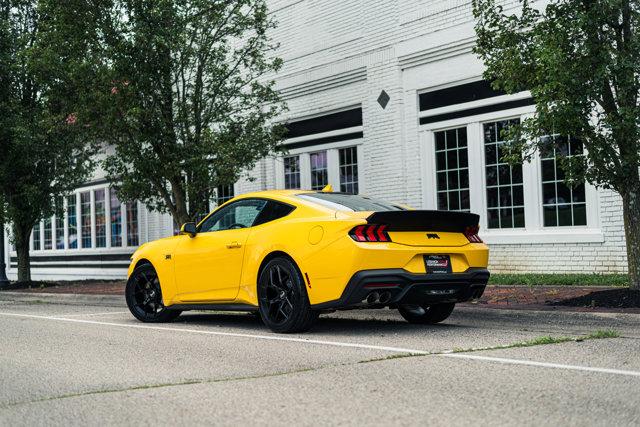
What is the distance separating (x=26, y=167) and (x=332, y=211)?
14617 millimetres

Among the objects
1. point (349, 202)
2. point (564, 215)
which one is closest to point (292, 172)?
point (564, 215)

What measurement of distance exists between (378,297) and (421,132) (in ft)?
30.4

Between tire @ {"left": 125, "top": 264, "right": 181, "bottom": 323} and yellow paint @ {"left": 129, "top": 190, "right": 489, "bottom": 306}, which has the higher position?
yellow paint @ {"left": 129, "top": 190, "right": 489, "bottom": 306}

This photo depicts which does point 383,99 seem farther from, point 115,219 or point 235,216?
point 115,219

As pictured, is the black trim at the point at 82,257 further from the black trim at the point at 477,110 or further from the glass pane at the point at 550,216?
the glass pane at the point at 550,216

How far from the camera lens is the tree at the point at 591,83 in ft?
32.9

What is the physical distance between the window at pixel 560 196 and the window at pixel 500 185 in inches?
20.7

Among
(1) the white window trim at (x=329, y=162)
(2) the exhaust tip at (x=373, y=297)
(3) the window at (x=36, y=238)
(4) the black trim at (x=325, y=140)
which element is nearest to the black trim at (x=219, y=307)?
(2) the exhaust tip at (x=373, y=297)

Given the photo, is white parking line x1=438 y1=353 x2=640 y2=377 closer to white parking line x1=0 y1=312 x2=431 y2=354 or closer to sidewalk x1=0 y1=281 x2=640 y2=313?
white parking line x1=0 y1=312 x2=431 y2=354

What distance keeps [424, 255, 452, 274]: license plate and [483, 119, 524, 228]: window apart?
23.7 feet

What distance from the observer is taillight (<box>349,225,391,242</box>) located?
8438 millimetres

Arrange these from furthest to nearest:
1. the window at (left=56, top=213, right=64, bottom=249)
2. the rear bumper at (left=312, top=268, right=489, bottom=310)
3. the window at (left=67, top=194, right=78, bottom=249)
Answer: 1. the window at (left=56, top=213, right=64, bottom=249)
2. the window at (left=67, top=194, right=78, bottom=249)
3. the rear bumper at (left=312, top=268, right=489, bottom=310)

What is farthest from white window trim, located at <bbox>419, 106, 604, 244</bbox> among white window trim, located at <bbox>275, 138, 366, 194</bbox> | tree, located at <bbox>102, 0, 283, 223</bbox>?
tree, located at <bbox>102, 0, 283, 223</bbox>

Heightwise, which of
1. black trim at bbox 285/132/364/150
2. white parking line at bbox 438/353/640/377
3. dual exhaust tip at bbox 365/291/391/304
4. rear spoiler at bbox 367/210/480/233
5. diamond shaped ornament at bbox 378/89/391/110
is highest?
diamond shaped ornament at bbox 378/89/391/110
